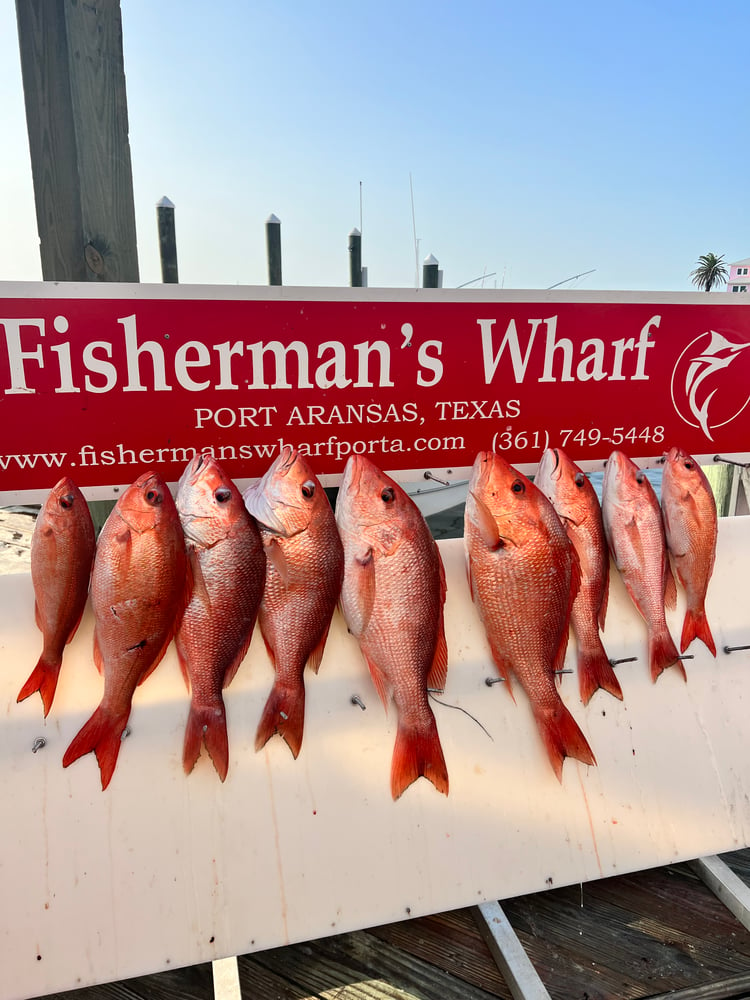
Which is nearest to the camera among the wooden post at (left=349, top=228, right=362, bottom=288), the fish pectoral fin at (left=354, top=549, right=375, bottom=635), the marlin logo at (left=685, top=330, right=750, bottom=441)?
the fish pectoral fin at (left=354, top=549, right=375, bottom=635)

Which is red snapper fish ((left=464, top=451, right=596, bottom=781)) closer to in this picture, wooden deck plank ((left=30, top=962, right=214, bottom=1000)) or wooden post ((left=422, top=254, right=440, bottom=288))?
wooden deck plank ((left=30, top=962, right=214, bottom=1000))

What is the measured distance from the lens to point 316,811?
1676 mm

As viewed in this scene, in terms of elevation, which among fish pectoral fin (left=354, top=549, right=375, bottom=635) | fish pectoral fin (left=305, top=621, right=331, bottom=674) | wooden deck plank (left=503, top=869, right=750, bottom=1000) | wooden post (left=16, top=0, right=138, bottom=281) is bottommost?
wooden deck plank (left=503, top=869, right=750, bottom=1000)

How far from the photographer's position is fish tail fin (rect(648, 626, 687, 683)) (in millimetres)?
2023

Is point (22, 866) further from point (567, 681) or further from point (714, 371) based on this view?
point (714, 371)

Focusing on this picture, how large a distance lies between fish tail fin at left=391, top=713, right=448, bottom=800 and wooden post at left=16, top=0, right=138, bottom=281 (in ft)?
7.15

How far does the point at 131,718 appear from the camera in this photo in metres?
1.67

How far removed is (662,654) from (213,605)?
1580mm

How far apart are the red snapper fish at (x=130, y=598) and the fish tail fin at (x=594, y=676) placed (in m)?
1.36

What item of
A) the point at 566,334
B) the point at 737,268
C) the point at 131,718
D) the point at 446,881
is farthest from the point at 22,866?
the point at 737,268

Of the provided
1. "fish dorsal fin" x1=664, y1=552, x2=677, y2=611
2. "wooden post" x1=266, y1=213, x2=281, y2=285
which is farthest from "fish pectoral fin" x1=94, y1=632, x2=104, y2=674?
"wooden post" x1=266, y1=213, x2=281, y2=285

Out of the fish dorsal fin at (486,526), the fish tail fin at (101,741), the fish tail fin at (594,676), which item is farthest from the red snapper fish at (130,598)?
the fish tail fin at (594,676)

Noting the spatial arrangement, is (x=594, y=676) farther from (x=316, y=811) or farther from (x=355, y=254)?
(x=355, y=254)

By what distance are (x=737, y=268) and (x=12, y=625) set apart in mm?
52660
